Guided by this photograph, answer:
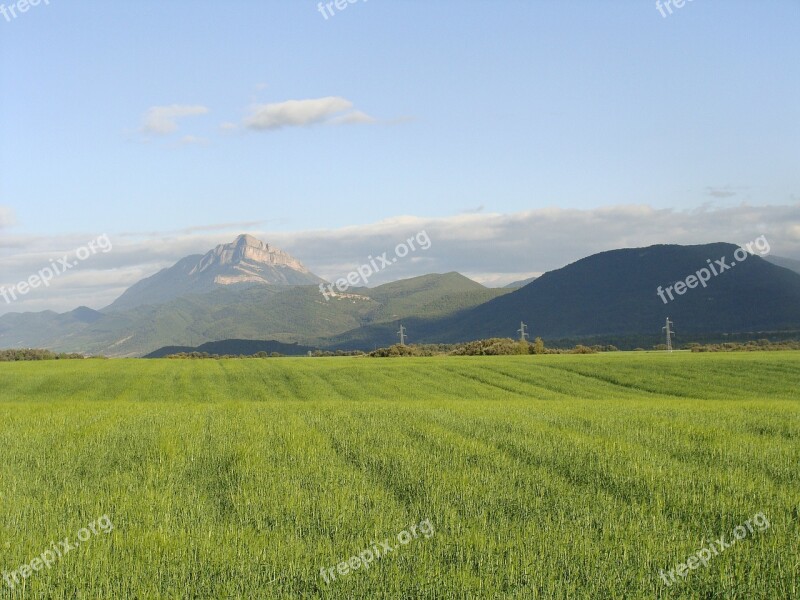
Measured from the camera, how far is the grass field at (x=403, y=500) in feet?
26.6

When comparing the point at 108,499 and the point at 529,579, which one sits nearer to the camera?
the point at 529,579

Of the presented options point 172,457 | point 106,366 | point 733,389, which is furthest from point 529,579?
point 106,366

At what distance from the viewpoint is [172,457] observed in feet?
48.5

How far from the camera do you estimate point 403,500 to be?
1147cm

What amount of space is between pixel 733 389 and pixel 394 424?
37.6 meters

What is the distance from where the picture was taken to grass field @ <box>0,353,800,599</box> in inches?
319

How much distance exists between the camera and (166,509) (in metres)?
11.0

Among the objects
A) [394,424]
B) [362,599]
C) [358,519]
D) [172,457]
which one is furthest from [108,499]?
[394,424]

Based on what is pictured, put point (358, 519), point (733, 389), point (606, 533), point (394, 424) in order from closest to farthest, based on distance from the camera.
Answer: point (606, 533)
point (358, 519)
point (394, 424)
point (733, 389)

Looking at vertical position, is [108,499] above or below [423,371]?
above

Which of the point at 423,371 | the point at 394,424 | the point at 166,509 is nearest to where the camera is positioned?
the point at 166,509

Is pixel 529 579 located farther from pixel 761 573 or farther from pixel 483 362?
pixel 483 362

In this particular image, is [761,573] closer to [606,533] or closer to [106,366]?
[606,533]

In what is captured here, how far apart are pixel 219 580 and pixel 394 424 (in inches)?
458
